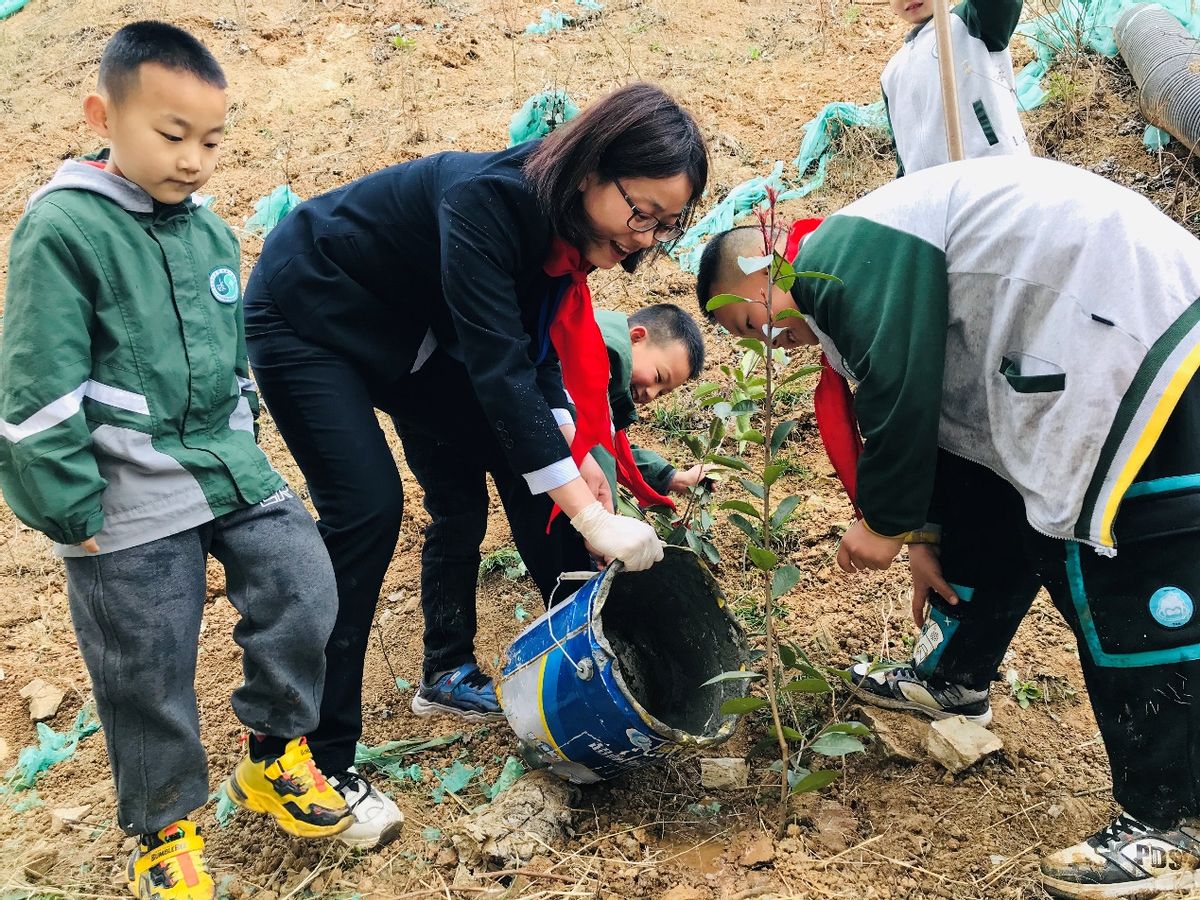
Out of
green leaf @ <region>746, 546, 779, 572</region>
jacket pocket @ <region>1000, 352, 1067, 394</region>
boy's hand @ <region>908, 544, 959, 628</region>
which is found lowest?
boy's hand @ <region>908, 544, 959, 628</region>

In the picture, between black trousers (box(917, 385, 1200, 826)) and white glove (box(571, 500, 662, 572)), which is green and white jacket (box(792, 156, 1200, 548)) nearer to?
black trousers (box(917, 385, 1200, 826))

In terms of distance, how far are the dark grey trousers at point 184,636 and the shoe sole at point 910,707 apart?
126 cm

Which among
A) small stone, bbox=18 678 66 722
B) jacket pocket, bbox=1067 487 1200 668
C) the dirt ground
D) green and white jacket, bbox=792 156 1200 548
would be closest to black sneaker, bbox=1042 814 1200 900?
the dirt ground

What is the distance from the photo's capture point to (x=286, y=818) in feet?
6.49

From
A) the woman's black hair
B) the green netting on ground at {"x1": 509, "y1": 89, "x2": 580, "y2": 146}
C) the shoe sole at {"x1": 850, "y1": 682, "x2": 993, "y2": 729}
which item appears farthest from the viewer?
the green netting on ground at {"x1": 509, "y1": 89, "x2": 580, "y2": 146}

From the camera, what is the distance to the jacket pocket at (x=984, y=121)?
2.92 metres

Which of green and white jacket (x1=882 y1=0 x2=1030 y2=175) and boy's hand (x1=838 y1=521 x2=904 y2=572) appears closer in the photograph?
boy's hand (x1=838 y1=521 x2=904 y2=572)

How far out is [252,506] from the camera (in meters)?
1.86

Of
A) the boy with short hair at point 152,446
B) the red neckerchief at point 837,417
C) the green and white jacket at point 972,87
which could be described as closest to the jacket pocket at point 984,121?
the green and white jacket at point 972,87

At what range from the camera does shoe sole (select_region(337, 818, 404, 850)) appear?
80.6 inches

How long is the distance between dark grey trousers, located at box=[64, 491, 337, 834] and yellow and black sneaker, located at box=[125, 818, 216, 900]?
0.19 ft

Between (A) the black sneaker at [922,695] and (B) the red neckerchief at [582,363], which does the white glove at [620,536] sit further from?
(A) the black sneaker at [922,695]

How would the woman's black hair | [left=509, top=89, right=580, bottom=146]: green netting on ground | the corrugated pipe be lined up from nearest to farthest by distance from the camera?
1. the woman's black hair
2. the corrugated pipe
3. [left=509, top=89, right=580, bottom=146]: green netting on ground

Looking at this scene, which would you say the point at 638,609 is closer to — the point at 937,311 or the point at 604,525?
the point at 604,525
